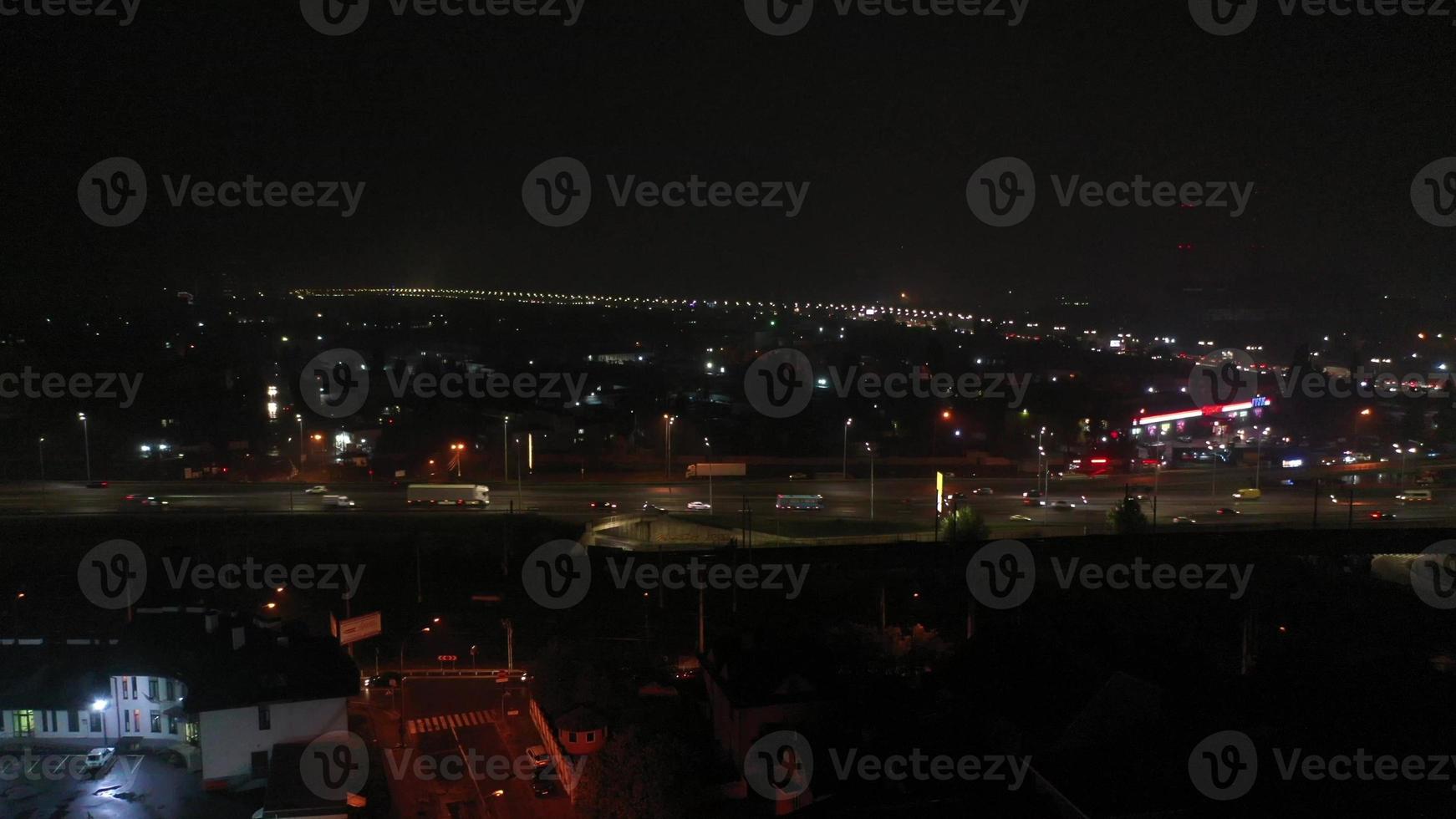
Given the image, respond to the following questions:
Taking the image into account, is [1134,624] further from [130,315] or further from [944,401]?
[130,315]
